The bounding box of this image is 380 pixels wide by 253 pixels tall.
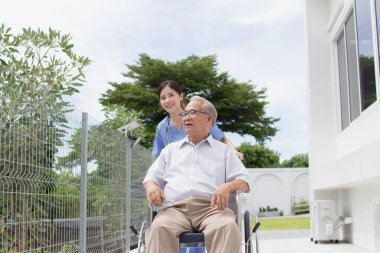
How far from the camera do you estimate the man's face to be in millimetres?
2889

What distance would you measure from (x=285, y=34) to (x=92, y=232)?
2404 cm

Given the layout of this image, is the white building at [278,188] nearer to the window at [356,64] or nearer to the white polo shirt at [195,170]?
the window at [356,64]

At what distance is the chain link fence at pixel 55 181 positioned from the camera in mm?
2832

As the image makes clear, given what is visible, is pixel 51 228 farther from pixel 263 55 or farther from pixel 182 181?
pixel 263 55

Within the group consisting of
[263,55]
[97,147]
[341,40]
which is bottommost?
[97,147]

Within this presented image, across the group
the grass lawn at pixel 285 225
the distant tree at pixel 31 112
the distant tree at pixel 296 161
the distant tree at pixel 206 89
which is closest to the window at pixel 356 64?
the distant tree at pixel 31 112

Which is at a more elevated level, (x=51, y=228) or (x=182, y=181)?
(x=182, y=181)

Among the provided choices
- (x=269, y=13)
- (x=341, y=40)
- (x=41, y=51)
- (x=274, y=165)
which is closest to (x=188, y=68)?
(x=269, y=13)

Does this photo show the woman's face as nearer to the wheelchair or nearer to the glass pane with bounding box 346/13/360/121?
the wheelchair

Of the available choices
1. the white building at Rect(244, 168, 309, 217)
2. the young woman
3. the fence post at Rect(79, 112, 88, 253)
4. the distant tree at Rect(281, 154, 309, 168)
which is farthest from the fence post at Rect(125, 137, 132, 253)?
the distant tree at Rect(281, 154, 309, 168)

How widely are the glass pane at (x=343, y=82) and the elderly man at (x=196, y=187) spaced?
495 centimetres

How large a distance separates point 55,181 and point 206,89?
23608 millimetres

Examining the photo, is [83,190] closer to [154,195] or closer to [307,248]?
[154,195]

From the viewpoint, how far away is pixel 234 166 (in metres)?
2.85
